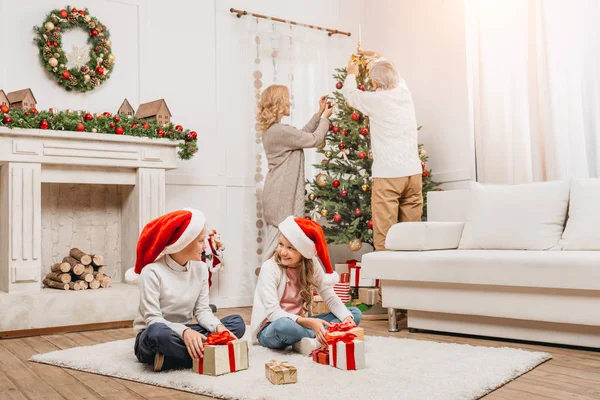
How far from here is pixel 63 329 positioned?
375 centimetres

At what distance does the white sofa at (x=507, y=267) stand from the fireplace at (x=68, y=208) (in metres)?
1.63

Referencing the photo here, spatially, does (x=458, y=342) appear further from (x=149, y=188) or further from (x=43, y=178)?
(x=43, y=178)

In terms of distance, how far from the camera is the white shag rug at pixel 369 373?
203 cm

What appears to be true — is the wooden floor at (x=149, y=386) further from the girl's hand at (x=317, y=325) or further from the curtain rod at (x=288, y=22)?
the curtain rod at (x=288, y=22)

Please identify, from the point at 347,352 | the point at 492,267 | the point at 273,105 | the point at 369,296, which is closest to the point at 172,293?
→ the point at 347,352

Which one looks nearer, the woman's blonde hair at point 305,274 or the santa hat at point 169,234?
the santa hat at point 169,234

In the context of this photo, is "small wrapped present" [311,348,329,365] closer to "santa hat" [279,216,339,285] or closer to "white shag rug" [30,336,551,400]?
"white shag rug" [30,336,551,400]

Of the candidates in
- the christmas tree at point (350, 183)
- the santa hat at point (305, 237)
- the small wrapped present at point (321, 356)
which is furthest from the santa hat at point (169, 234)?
the christmas tree at point (350, 183)

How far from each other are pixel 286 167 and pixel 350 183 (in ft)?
1.60

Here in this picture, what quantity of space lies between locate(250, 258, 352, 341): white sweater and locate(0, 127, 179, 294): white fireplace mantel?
1619 mm

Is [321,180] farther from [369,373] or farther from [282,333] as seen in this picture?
[369,373]

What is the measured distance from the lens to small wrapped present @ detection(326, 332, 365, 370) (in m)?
2.38

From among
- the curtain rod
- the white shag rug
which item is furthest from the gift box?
the curtain rod

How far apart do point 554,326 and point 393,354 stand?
2.60 feet
